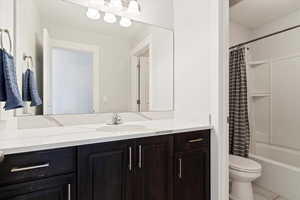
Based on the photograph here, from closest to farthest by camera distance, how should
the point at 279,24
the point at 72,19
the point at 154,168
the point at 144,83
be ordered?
the point at 154,168, the point at 72,19, the point at 144,83, the point at 279,24

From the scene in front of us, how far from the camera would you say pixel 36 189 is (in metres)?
0.88

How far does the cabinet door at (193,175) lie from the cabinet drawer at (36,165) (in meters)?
0.76

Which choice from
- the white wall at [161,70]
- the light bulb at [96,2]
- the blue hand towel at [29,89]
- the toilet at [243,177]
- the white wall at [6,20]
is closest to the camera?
the white wall at [6,20]

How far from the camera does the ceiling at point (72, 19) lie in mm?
1438

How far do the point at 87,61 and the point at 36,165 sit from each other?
990mm

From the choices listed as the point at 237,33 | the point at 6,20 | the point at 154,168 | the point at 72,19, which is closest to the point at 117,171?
the point at 154,168

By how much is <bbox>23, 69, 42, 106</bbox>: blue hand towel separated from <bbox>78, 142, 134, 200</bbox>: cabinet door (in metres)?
0.61

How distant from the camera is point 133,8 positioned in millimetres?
1783

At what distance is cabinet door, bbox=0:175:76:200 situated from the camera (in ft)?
2.72

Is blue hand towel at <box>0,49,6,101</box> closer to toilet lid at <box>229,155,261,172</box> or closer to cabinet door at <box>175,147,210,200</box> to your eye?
cabinet door at <box>175,147,210,200</box>

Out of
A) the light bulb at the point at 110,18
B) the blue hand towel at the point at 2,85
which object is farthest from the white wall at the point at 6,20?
the light bulb at the point at 110,18

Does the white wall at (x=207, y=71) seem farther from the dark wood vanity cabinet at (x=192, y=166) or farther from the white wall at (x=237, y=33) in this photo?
the white wall at (x=237, y=33)

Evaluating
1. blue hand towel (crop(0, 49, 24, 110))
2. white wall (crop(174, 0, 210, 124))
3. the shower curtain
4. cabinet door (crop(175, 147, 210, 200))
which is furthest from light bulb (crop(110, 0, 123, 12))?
the shower curtain

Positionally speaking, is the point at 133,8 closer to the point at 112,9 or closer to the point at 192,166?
the point at 112,9
